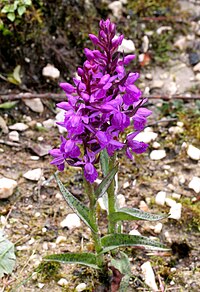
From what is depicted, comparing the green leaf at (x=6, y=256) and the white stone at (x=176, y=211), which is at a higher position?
the white stone at (x=176, y=211)

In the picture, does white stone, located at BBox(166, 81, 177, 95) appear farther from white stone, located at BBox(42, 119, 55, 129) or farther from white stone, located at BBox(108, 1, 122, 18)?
white stone, located at BBox(42, 119, 55, 129)

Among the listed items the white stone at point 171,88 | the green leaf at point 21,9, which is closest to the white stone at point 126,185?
the white stone at point 171,88

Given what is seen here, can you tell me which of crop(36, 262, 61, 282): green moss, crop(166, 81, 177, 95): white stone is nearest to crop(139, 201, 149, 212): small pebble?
crop(36, 262, 61, 282): green moss

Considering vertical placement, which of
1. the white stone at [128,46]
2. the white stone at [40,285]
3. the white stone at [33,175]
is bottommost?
the white stone at [40,285]

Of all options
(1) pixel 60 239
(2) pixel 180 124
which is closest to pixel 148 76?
(2) pixel 180 124

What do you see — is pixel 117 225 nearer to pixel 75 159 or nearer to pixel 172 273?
pixel 172 273

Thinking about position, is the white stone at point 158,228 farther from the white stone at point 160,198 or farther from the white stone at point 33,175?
the white stone at point 33,175
